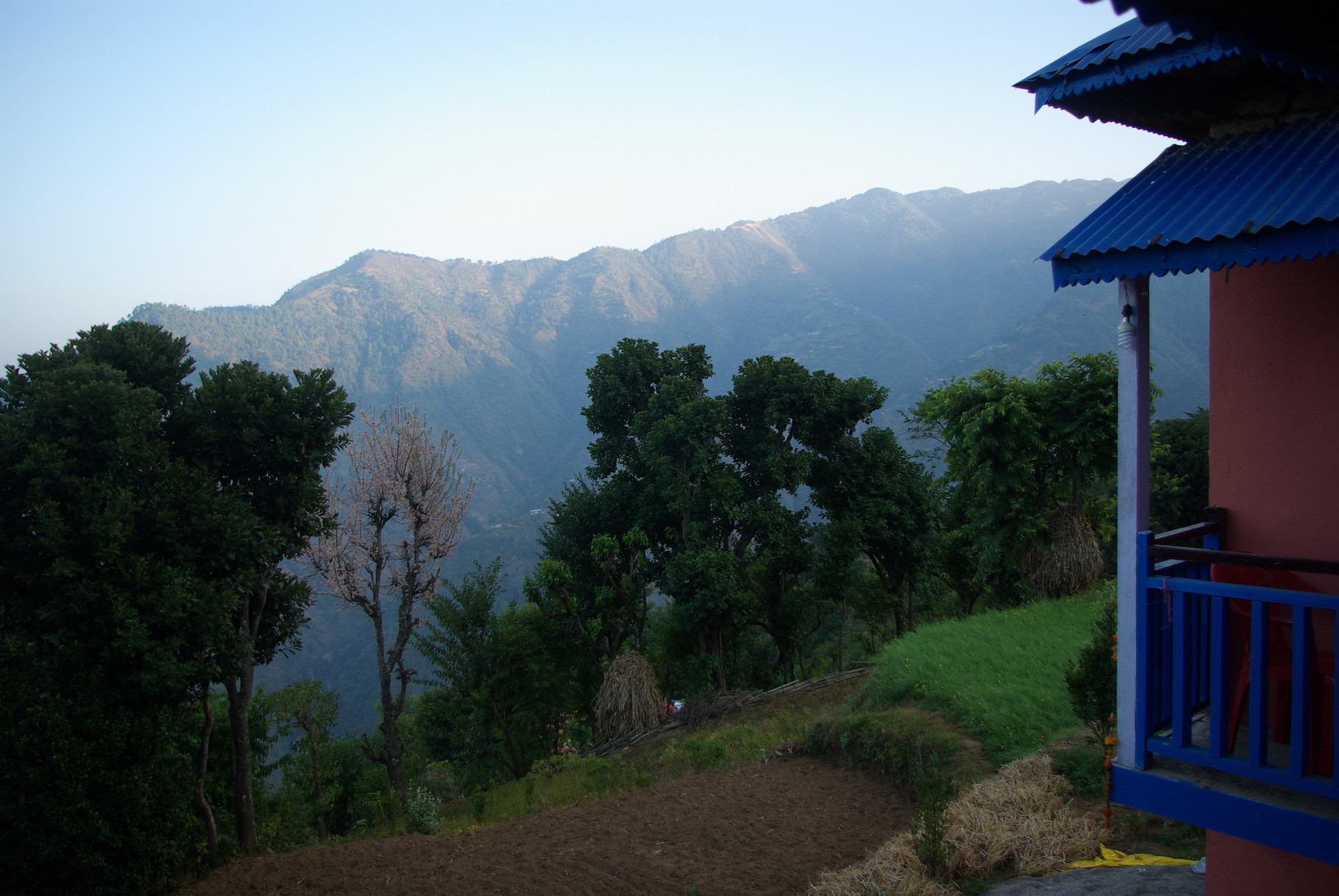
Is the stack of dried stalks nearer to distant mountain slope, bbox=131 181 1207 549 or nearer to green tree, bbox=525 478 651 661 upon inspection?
green tree, bbox=525 478 651 661

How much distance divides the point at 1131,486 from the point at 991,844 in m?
3.61

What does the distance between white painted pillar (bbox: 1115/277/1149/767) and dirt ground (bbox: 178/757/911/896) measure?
4.12m

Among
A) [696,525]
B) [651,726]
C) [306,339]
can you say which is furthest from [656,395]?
[306,339]

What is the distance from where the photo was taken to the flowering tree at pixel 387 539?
16.4 meters

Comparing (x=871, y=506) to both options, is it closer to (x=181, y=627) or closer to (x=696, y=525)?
(x=696, y=525)

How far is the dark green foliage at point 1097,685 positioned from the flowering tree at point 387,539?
1333cm

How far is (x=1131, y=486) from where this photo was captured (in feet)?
11.8

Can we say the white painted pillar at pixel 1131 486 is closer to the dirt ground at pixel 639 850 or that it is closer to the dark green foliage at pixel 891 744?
the dirt ground at pixel 639 850

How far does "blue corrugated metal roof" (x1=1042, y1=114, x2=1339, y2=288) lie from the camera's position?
313 centimetres

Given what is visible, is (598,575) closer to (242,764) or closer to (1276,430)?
(242,764)

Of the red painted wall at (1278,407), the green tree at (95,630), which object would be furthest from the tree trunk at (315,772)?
the red painted wall at (1278,407)

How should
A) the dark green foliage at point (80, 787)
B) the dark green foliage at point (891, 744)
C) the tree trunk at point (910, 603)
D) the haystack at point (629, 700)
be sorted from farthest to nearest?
the tree trunk at point (910, 603) < the haystack at point (629, 700) < the dark green foliage at point (891, 744) < the dark green foliage at point (80, 787)

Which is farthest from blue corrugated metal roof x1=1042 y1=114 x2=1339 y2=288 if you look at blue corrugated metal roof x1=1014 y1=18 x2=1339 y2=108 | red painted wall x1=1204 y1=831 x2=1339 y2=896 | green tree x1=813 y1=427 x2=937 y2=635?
green tree x1=813 y1=427 x2=937 y2=635

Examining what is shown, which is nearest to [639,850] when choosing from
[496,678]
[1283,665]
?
[1283,665]
